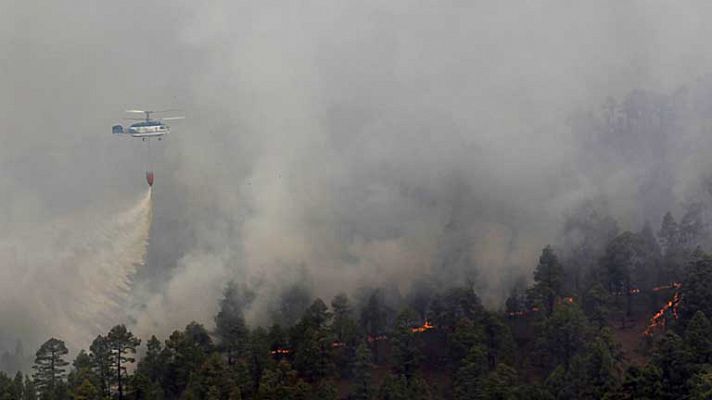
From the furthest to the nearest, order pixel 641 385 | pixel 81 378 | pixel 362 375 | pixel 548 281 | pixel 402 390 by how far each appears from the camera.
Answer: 1. pixel 548 281
2. pixel 362 375
3. pixel 81 378
4. pixel 402 390
5. pixel 641 385

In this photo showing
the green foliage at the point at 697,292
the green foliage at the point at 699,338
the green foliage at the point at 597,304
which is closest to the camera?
the green foliage at the point at 699,338

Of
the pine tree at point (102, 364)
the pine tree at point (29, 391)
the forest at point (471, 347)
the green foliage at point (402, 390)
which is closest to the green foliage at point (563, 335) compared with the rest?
the forest at point (471, 347)

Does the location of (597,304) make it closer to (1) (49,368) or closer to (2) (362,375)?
(2) (362,375)

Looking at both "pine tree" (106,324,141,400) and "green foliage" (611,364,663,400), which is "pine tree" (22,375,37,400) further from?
"green foliage" (611,364,663,400)

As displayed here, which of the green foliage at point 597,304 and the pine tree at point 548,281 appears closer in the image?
the green foliage at point 597,304

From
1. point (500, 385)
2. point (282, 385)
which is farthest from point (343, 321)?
point (500, 385)

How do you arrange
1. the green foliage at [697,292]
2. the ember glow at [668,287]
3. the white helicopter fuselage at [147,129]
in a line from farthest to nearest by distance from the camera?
the white helicopter fuselage at [147,129], the ember glow at [668,287], the green foliage at [697,292]

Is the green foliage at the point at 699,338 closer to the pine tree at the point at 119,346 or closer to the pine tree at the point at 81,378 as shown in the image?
the pine tree at the point at 119,346

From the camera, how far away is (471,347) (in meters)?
114

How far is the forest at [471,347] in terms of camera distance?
10575cm

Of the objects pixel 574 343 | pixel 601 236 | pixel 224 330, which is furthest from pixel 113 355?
pixel 601 236

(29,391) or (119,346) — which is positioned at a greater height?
(119,346)

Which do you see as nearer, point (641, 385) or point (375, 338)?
point (641, 385)

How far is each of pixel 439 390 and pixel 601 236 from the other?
3015cm
